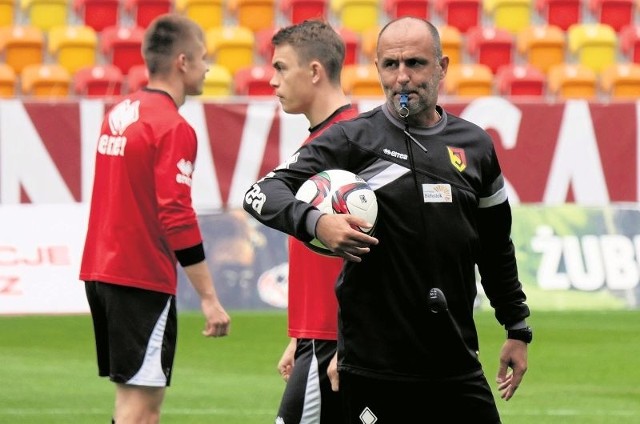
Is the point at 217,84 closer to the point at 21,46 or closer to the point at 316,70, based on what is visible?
the point at 21,46

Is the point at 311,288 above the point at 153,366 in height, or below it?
above

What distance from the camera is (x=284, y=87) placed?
5699 mm

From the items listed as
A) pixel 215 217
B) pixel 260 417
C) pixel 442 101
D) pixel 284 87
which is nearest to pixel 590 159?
pixel 442 101

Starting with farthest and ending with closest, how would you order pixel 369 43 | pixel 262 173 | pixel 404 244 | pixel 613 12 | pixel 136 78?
pixel 613 12 < pixel 369 43 < pixel 136 78 < pixel 262 173 < pixel 404 244

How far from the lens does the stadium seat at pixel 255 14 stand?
19516 mm

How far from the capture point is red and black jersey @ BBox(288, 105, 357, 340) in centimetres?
537

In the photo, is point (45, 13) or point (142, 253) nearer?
point (142, 253)

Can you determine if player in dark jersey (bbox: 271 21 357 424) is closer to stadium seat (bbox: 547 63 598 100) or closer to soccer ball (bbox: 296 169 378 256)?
soccer ball (bbox: 296 169 378 256)

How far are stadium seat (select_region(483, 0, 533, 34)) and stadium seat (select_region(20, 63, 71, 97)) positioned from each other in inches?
238

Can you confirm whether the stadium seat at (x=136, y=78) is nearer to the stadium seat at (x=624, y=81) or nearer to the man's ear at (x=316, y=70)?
the stadium seat at (x=624, y=81)

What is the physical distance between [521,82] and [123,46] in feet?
16.9

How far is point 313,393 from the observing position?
5367 millimetres

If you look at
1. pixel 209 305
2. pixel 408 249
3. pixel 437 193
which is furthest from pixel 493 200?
pixel 209 305

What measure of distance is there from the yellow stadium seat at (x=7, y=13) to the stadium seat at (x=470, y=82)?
612cm
